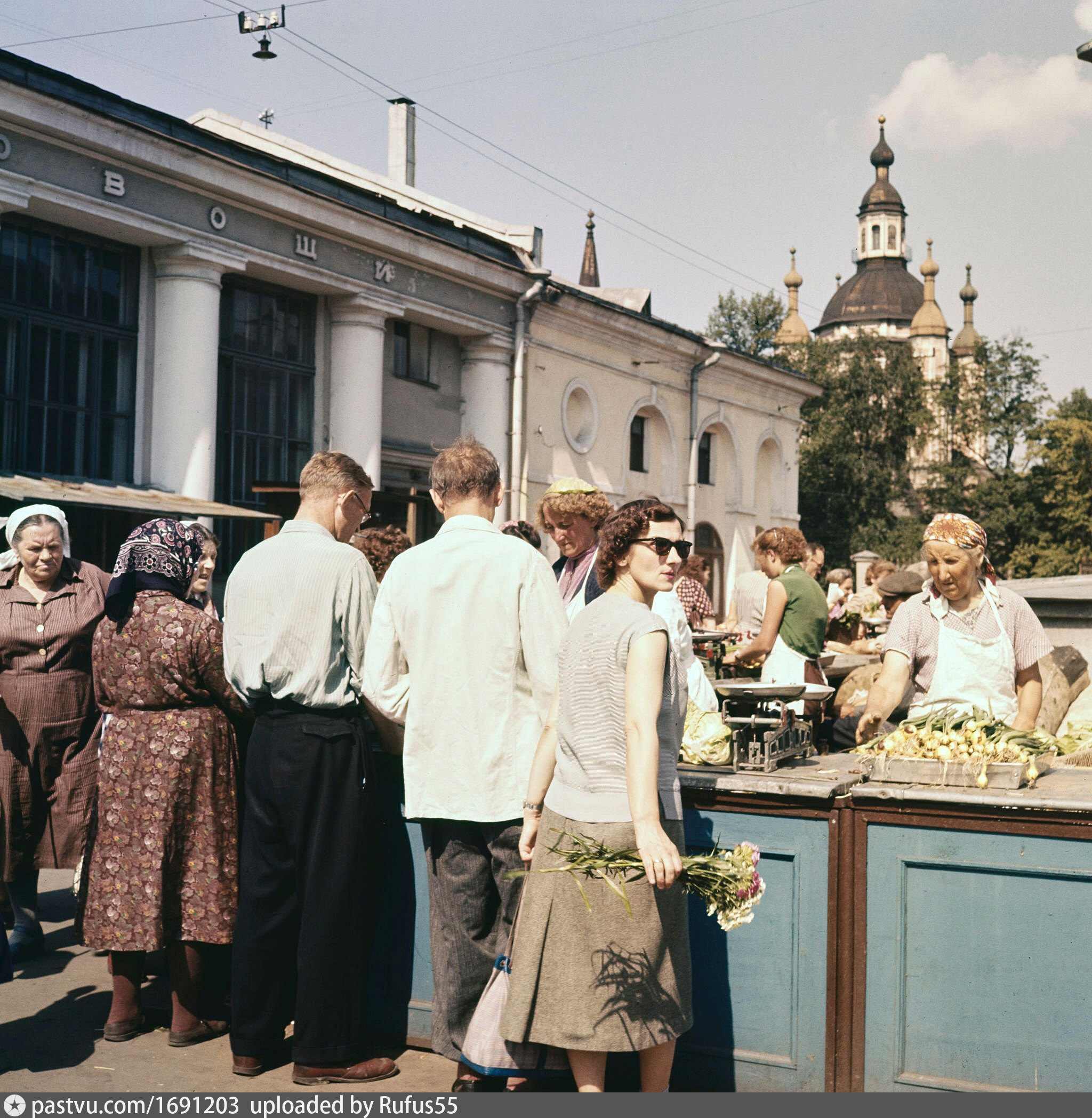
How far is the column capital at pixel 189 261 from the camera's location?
572 inches

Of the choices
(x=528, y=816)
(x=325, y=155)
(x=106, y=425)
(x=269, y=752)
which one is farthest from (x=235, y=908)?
(x=325, y=155)

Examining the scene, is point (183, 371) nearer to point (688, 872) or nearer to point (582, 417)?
point (582, 417)

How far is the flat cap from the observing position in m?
10.9

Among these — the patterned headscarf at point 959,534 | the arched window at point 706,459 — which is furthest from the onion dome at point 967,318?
the patterned headscarf at point 959,534

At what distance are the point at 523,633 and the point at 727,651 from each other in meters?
7.82

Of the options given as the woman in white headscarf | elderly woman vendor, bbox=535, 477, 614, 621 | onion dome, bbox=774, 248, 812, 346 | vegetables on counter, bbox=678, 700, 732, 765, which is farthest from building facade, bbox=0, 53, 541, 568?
onion dome, bbox=774, 248, 812, 346

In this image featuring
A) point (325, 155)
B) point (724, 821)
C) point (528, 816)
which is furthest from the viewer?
point (325, 155)

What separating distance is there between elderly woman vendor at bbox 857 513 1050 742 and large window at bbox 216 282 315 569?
11.7 meters

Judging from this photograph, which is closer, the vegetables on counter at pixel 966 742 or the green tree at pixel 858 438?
the vegetables on counter at pixel 966 742

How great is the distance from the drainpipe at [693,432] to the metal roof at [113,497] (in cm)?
1358

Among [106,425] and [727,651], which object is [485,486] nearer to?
[727,651]

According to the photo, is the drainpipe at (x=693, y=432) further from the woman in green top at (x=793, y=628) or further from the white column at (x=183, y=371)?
the woman in green top at (x=793, y=628)

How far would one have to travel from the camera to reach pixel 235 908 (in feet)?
14.6

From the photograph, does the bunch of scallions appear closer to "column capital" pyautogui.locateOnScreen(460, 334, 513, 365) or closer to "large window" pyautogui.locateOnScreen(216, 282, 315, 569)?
"large window" pyautogui.locateOnScreen(216, 282, 315, 569)
